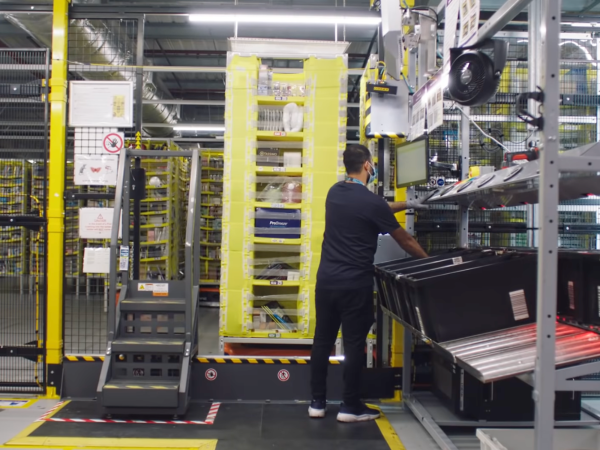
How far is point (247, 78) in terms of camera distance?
187 inches

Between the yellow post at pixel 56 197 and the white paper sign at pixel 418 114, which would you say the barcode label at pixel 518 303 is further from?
the yellow post at pixel 56 197

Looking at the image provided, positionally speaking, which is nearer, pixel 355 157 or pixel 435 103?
pixel 435 103

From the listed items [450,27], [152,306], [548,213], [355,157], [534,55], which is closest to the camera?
[548,213]

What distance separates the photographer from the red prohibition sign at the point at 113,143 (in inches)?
188

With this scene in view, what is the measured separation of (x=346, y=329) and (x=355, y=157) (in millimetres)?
1396

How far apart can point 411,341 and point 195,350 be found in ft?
6.55

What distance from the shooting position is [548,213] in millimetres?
2176

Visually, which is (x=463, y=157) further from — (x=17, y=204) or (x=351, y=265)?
(x=17, y=204)

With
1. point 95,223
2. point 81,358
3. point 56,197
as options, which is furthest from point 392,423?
point 56,197

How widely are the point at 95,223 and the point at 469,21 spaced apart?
3681 millimetres

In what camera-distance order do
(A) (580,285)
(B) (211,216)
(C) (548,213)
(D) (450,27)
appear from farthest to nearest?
1. (B) (211,216)
2. (D) (450,27)
3. (A) (580,285)
4. (C) (548,213)

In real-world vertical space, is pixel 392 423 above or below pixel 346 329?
below

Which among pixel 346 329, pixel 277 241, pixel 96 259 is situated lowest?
pixel 346 329

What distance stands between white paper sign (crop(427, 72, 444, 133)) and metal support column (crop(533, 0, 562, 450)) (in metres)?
1.24
